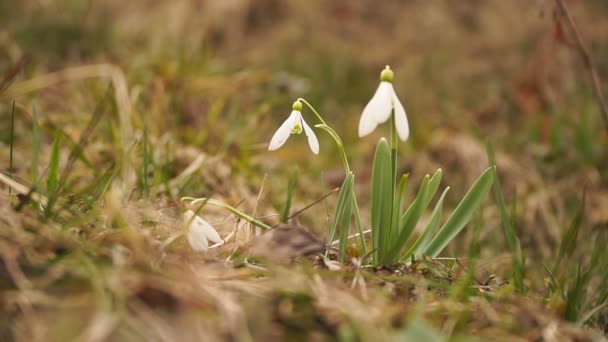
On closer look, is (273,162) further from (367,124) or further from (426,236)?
(367,124)

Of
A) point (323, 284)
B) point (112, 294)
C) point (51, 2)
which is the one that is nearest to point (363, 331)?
point (323, 284)

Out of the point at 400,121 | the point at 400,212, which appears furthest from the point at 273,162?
the point at 400,121

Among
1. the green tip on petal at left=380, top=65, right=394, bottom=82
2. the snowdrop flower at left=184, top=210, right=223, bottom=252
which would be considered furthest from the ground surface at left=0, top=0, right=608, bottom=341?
the green tip on petal at left=380, top=65, right=394, bottom=82

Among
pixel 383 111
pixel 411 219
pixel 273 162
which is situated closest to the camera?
pixel 383 111

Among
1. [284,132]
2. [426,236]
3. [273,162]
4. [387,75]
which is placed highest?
[387,75]

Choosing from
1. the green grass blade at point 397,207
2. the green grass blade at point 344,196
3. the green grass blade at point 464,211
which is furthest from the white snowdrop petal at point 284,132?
the green grass blade at point 464,211

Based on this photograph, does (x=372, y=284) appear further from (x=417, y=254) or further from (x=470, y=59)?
(x=470, y=59)
